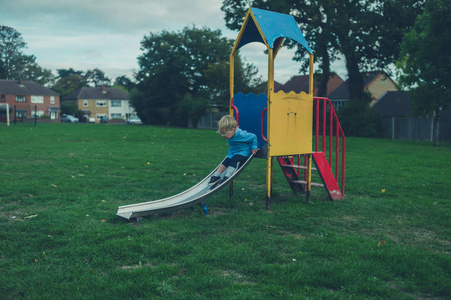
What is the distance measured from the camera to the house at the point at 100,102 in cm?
9688

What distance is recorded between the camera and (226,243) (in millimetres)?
4773

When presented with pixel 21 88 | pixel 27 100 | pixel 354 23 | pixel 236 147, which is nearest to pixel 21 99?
pixel 27 100

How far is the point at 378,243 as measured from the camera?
488 centimetres

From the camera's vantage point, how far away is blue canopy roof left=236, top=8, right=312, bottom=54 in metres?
6.63

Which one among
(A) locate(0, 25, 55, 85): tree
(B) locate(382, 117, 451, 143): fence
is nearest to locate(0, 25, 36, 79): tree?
(A) locate(0, 25, 55, 85): tree

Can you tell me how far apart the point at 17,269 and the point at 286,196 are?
5079mm

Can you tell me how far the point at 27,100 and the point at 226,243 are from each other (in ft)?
291

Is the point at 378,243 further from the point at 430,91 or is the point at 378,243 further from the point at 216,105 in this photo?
the point at 216,105

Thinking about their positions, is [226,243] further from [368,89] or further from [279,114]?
[368,89]

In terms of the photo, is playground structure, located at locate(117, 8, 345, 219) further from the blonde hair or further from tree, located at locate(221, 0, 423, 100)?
tree, located at locate(221, 0, 423, 100)

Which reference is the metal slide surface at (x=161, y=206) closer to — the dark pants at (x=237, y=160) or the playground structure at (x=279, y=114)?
the dark pants at (x=237, y=160)

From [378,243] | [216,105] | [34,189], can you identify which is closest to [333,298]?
[378,243]

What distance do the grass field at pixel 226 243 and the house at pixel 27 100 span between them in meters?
76.0

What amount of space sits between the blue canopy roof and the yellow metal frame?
0.16 ft
